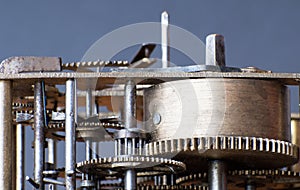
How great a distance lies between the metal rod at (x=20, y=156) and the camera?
11.1 feet

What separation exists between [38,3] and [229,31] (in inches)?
30.6

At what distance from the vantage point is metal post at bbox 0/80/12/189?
2857mm

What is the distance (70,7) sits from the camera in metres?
5.00

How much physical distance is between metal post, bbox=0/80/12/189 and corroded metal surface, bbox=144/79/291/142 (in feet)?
1.13

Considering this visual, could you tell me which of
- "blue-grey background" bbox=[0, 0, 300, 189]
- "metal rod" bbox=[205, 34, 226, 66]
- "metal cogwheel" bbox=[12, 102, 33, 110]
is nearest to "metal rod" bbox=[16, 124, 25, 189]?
"metal cogwheel" bbox=[12, 102, 33, 110]

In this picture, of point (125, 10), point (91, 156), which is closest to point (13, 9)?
point (125, 10)

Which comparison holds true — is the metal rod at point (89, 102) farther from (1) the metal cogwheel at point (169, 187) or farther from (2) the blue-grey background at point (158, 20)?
(2) the blue-grey background at point (158, 20)

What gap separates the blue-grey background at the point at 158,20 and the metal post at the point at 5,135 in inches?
77.0

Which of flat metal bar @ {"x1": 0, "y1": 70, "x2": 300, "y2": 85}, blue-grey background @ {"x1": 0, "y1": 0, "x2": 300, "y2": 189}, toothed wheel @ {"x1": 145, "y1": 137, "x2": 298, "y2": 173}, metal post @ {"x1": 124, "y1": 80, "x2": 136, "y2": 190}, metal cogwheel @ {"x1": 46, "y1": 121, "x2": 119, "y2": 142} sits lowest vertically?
toothed wheel @ {"x1": 145, "y1": 137, "x2": 298, "y2": 173}

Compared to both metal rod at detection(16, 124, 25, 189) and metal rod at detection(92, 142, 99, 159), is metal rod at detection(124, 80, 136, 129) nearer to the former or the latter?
metal rod at detection(92, 142, 99, 159)

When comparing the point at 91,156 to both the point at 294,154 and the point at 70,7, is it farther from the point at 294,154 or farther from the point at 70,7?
the point at 70,7

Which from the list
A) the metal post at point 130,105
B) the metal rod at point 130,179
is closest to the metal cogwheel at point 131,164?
the metal rod at point 130,179

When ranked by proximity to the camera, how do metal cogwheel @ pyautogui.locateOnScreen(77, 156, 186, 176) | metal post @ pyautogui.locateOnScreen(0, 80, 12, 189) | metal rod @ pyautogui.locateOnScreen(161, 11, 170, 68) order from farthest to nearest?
metal rod @ pyautogui.locateOnScreen(161, 11, 170, 68), metal post @ pyautogui.locateOnScreen(0, 80, 12, 189), metal cogwheel @ pyautogui.locateOnScreen(77, 156, 186, 176)

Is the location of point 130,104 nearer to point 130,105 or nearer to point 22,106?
point 130,105
